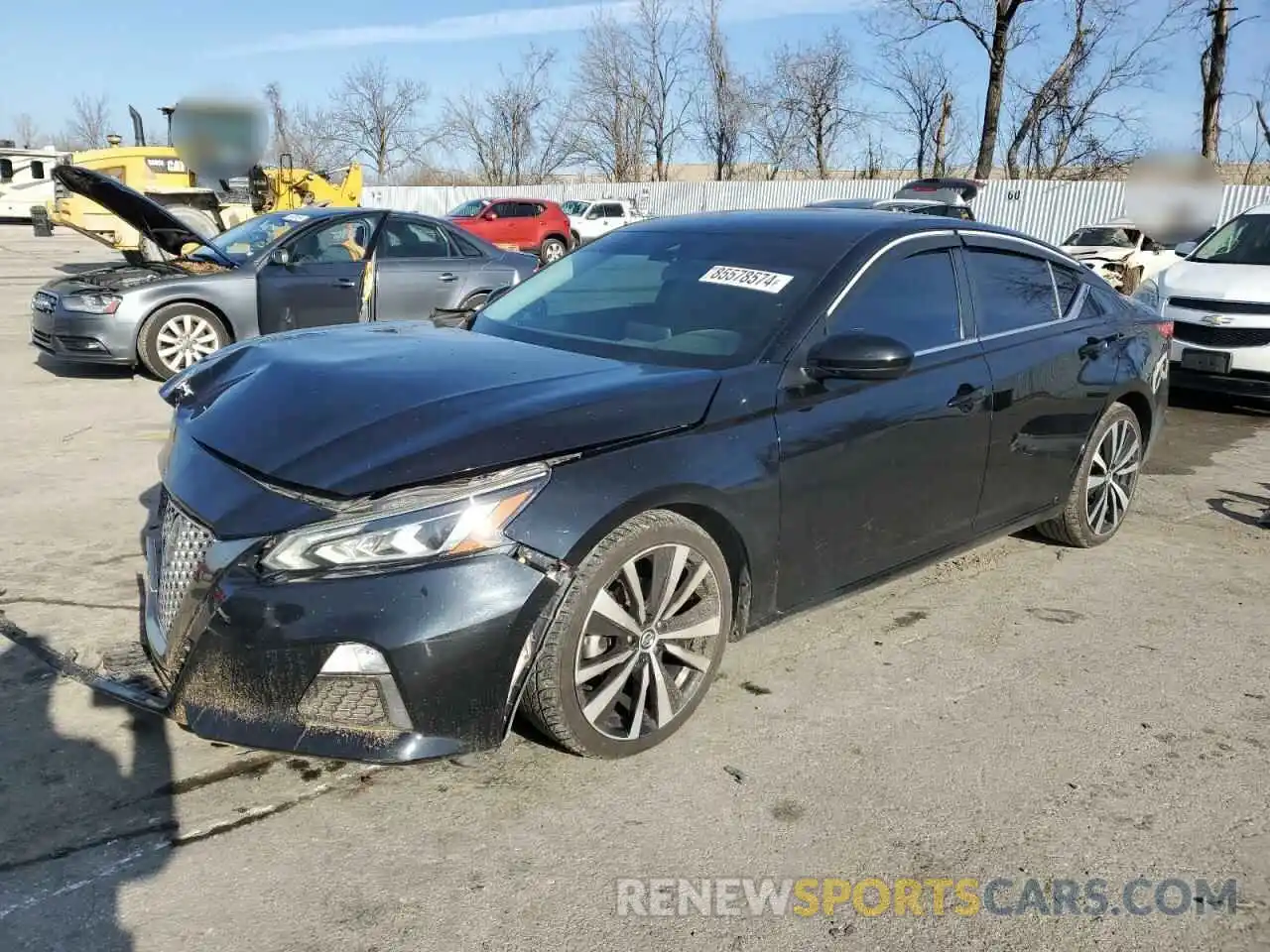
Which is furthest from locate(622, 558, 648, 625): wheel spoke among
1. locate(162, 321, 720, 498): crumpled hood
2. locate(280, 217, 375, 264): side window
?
locate(280, 217, 375, 264): side window

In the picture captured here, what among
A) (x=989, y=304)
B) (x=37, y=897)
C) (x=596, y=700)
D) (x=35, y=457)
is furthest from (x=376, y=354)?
(x=35, y=457)

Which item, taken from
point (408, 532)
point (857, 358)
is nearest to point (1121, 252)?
point (857, 358)

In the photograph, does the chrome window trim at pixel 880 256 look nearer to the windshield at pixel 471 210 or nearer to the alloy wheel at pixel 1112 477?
the alloy wheel at pixel 1112 477

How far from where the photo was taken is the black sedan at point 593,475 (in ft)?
8.34

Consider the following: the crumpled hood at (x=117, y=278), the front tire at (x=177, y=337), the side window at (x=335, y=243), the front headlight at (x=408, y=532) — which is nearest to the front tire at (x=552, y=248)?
the side window at (x=335, y=243)

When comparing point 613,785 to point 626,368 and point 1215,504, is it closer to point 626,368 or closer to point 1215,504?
point 626,368

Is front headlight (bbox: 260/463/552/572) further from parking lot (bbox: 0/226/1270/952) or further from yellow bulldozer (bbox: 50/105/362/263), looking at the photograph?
yellow bulldozer (bbox: 50/105/362/263)

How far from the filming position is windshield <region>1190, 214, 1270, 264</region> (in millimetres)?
9227

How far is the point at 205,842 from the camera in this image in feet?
8.48

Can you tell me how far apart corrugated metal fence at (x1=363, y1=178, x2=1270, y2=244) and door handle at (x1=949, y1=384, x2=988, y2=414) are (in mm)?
13233

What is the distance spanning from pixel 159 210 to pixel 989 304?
242 inches

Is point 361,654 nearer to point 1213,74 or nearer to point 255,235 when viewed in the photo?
point 255,235

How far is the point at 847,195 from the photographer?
104 feet

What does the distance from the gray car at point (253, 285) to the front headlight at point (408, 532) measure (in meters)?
5.50
